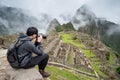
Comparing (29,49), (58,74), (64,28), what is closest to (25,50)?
(29,49)

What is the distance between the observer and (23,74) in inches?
480

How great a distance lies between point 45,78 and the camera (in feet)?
43.7

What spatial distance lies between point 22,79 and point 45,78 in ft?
5.17

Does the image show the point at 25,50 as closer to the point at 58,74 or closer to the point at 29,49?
the point at 29,49

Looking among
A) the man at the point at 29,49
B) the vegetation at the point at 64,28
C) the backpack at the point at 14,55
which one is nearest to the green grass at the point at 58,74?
the man at the point at 29,49

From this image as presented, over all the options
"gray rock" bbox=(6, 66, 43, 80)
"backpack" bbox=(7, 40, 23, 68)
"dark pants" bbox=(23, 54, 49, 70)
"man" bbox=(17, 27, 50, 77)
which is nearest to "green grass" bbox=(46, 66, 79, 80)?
"dark pants" bbox=(23, 54, 49, 70)

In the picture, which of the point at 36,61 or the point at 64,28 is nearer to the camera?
the point at 36,61

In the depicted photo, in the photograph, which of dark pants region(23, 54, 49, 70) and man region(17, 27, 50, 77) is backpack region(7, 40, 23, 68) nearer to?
man region(17, 27, 50, 77)

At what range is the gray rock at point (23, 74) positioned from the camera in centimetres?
1210

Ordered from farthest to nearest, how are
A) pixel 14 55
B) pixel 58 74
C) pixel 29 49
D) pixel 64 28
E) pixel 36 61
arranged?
pixel 64 28 → pixel 58 74 → pixel 36 61 → pixel 14 55 → pixel 29 49

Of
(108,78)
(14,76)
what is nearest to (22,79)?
(14,76)

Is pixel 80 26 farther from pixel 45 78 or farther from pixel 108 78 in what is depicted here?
pixel 45 78

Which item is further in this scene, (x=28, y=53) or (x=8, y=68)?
(x=8, y=68)

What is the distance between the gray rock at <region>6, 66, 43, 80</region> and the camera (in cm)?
1210
